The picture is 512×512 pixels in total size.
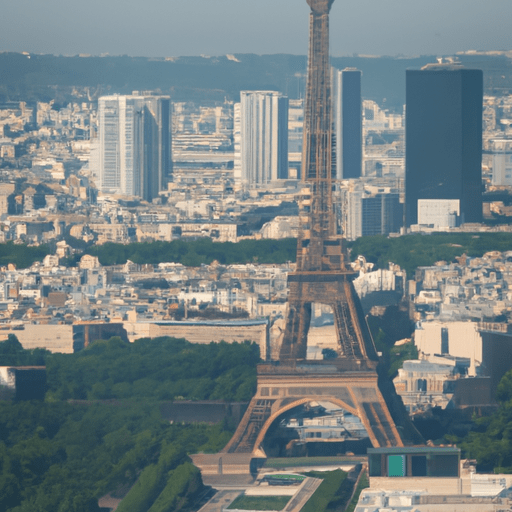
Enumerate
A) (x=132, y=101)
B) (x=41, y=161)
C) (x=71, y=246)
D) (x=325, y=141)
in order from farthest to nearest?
(x=41, y=161) < (x=132, y=101) < (x=71, y=246) < (x=325, y=141)

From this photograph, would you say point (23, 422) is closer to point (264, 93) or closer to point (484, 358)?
point (484, 358)

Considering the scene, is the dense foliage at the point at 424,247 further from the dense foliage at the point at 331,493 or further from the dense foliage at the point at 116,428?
the dense foliage at the point at 331,493

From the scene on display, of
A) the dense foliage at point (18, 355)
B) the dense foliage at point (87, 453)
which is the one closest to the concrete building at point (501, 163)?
the dense foliage at point (18, 355)

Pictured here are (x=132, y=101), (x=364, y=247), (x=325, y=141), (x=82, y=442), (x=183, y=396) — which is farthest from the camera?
(x=132, y=101)

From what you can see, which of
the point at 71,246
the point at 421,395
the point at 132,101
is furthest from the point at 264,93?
the point at 421,395

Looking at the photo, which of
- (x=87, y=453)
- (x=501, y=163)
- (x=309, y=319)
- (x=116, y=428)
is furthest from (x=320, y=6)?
(x=501, y=163)

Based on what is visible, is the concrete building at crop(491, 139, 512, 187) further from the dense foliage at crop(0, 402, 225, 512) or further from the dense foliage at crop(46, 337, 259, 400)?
the dense foliage at crop(0, 402, 225, 512)

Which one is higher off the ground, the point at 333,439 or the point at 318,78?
the point at 318,78
